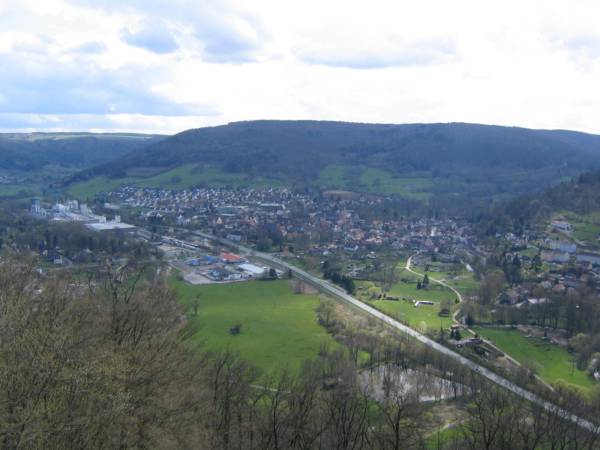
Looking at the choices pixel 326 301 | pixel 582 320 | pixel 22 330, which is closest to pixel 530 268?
Result: pixel 582 320

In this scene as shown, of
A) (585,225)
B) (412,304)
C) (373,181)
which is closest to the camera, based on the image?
(412,304)

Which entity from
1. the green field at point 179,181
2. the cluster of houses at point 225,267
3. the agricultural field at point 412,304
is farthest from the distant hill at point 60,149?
the agricultural field at point 412,304

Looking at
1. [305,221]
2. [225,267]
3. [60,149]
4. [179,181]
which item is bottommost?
[225,267]

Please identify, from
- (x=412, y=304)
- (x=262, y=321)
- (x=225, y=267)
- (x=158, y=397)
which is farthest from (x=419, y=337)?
(x=225, y=267)

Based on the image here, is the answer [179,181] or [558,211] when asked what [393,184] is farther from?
[558,211]

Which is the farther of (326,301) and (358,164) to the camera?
(358,164)

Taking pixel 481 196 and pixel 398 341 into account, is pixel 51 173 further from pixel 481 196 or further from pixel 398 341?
pixel 398 341

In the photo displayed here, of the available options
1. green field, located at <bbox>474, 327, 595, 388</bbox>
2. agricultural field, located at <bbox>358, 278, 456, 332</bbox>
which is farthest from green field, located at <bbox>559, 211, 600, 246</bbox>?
green field, located at <bbox>474, 327, 595, 388</bbox>
